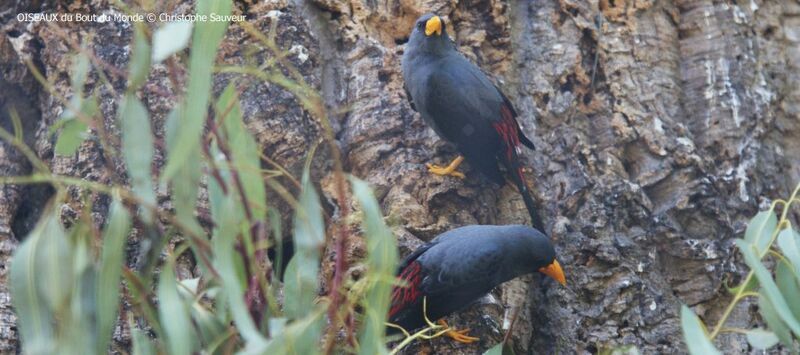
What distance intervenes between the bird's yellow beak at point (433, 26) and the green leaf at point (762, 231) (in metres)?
1.58

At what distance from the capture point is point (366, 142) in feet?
13.4

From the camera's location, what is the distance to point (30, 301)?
221cm

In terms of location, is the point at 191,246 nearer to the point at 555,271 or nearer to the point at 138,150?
the point at 138,150

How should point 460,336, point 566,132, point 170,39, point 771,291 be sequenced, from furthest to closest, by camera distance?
point 566,132 → point 460,336 → point 771,291 → point 170,39

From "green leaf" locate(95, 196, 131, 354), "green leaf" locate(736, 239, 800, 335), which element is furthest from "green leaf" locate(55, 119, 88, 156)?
"green leaf" locate(736, 239, 800, 335)

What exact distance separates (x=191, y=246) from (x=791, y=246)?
1481 millimetres

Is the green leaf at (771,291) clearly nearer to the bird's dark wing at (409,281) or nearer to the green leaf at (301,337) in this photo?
the green leaf at (301,337)

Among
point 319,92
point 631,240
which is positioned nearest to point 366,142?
point 319,92

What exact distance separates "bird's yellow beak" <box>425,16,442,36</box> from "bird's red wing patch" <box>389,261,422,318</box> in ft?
2.99

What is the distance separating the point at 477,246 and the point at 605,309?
1.61ft

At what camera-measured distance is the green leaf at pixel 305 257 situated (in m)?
2.49

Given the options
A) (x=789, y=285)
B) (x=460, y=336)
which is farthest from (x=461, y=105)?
(x=789, y=285)

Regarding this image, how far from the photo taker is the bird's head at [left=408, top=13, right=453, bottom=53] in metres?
4.16

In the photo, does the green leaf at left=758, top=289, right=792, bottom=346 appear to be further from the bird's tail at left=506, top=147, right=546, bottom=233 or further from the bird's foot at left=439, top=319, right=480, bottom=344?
the bird's tail at left=506, top=147, right=546, bottom=233
